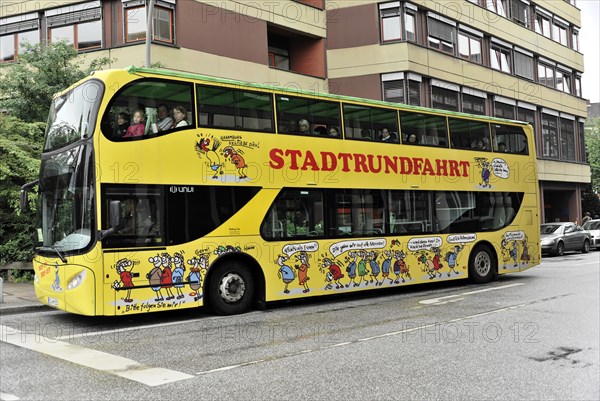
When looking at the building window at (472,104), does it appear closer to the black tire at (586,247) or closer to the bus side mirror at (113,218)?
the black tire at (586,247)

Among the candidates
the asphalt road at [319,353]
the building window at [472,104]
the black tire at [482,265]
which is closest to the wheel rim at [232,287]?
the asphalt road at [319,353]

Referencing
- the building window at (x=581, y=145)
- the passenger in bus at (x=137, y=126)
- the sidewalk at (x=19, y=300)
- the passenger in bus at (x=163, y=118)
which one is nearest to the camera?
the passenger in bus at (x=137, y=126)

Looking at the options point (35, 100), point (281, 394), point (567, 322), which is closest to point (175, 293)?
point (281, 394)

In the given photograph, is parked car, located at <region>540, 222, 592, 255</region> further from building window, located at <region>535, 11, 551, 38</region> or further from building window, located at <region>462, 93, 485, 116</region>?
building window, located at <region>535, 11, 551, 38</region>

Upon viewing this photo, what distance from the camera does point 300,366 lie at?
6.29 metres

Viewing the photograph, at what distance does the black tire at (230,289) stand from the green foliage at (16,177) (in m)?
6.16

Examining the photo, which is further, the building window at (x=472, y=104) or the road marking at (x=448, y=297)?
the building window at (x=472, y=104)

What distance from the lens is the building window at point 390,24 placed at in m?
27.0

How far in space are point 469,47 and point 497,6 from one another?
5.32 m

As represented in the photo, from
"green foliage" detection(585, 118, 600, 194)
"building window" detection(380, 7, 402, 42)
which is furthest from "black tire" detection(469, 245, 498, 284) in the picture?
"green foliage" detection(585, 118, 600, 194)

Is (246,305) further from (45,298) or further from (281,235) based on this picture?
(45,298)

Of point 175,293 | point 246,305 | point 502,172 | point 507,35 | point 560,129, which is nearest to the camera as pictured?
point 175,293

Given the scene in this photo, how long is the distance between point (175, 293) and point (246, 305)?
152 centimetres

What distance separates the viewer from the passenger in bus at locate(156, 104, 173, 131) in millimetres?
9352
